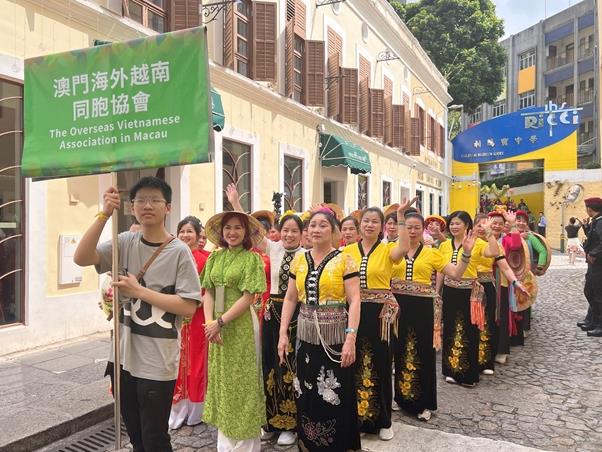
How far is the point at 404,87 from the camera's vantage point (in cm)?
1911

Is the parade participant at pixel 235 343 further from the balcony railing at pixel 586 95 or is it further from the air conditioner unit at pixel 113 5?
the balcony railing at pixel 586 95

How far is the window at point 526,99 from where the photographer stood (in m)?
35.8

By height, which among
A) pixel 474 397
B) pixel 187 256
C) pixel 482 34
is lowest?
pixel 474 397

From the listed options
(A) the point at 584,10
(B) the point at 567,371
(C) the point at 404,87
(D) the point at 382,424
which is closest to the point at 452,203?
(C) the point at 404,87

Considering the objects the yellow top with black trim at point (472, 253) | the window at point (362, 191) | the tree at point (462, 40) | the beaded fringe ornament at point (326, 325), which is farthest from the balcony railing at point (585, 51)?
the beaded fringe ornament at point (326, 325)

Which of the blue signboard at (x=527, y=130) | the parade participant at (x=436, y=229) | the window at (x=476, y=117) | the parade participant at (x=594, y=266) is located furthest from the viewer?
the window at (x=476, y=117)

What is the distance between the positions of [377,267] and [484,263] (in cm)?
197

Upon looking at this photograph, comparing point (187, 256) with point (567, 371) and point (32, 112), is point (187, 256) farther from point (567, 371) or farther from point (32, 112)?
point (567, 371)

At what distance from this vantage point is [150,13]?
7539mm

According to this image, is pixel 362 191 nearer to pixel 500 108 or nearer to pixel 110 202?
pixel 110 202

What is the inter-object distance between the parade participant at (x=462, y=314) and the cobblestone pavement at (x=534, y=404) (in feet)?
0.57

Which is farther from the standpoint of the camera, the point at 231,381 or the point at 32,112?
the point at 231,381

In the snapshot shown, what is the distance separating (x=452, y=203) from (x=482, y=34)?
1025 centimetres

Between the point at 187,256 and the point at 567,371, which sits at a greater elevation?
the point at 187,256
